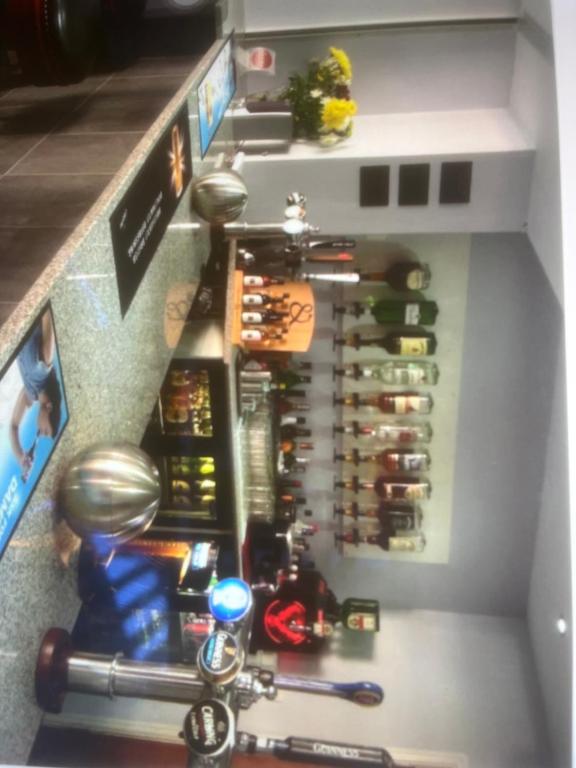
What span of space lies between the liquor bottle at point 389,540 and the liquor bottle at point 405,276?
5.67ft

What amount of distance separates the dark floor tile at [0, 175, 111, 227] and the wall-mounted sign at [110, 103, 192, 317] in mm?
93

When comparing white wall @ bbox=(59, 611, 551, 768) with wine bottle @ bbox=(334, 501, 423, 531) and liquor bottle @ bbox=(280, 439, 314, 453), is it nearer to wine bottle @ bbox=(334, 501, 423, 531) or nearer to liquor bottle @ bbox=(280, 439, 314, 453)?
wine bottle @ bbox=(334, 501, 423, 531)

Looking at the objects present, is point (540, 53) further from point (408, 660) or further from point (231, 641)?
point (408, 660)

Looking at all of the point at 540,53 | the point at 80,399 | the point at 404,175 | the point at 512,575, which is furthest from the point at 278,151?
the point at 512,575

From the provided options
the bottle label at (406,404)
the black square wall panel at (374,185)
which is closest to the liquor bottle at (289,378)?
the bottle label at (406,404)

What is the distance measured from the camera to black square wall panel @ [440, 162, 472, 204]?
3490mm

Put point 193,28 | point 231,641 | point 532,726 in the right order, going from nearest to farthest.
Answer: point 231,641, point 193,28, point 532,726

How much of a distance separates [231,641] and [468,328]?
2.82 meters

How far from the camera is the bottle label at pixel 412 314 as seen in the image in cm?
414

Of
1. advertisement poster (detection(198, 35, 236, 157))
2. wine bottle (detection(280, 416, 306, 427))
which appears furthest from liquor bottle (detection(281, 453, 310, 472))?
advertisement poster (detection(198, 35, 236, 157))

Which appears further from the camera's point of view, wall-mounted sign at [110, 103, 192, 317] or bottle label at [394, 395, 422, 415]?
bottle label at [394, 395, 422, 415]

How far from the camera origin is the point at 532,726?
4.25m

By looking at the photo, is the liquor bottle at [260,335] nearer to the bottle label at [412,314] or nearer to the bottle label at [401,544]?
the bottle label at [412,314]

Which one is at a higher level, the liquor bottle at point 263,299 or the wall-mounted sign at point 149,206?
the wall-mounted sign at point 149,206
